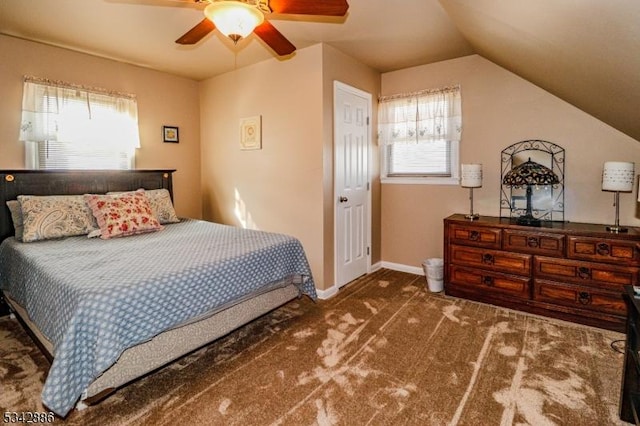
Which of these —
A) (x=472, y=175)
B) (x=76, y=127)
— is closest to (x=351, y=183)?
(x=472, y=175)

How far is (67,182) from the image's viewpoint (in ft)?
11.0

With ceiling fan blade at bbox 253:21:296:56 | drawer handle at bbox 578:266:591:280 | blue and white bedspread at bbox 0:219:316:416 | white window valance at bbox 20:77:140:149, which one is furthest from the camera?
white window valance at bbox 20:77:140:149

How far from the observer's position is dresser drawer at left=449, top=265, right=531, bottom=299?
3.06 metres

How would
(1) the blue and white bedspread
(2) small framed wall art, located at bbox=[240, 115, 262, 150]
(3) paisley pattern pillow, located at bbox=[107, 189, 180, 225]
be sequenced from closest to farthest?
(1) the blue and white bedspread
(3) paisley pattern pillow, located at bbox=[107, 189, 180, 225]
(2) small framed wall art, located at bbox=[240, 115, 262, 150]

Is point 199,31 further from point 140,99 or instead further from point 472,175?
point 472,175

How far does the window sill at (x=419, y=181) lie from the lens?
3903 mm

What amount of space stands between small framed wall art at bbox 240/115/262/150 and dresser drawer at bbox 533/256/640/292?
303 cm

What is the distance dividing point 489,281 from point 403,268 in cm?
125

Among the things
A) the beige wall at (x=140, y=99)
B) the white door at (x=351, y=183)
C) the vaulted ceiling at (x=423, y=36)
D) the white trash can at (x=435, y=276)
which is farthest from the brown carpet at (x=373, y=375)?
the beige wall at (x=140, y=99)

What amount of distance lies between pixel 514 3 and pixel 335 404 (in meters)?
2.39

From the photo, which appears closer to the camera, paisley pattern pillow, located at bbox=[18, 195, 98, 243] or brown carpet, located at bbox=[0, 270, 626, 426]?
brown carpet, located at bbox=[0, 270, 626, 426]

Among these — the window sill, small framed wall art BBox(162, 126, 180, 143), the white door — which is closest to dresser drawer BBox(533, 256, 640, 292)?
the window sill

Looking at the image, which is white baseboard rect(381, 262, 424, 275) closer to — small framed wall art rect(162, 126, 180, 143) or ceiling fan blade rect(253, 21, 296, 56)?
ceiling fan blade rect(253, 21, 296, 56)

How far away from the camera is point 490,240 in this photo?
3205 mm
